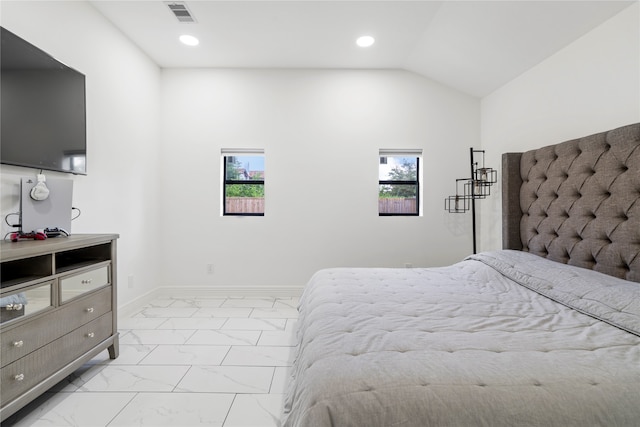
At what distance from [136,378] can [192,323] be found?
87cm

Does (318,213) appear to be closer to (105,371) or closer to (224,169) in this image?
(224,169)

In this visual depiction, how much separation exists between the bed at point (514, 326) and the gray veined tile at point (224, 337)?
0.76 m

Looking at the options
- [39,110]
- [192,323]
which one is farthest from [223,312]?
[39,110]

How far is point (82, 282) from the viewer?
1.76m

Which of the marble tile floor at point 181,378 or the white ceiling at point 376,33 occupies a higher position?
the white ceiling at point 376,33

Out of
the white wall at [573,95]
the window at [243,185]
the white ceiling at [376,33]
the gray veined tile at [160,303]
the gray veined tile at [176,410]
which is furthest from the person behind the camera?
the window at [243,185]

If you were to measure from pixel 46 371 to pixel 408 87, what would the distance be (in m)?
3.82

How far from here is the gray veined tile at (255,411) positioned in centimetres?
146

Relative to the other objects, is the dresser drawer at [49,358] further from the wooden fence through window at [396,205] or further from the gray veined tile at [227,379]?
the wooden fence through window at [396,205]

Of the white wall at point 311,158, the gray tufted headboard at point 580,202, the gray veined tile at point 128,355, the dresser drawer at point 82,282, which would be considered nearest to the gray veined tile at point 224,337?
the gray veined tile at point 128,355

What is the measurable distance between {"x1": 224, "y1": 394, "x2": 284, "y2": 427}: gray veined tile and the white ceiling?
2.76m

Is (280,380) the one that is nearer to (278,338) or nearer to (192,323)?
(278,338)

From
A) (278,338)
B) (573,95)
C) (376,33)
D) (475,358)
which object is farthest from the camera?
(376,33)

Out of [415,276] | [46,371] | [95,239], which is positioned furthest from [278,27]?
[46,371]
